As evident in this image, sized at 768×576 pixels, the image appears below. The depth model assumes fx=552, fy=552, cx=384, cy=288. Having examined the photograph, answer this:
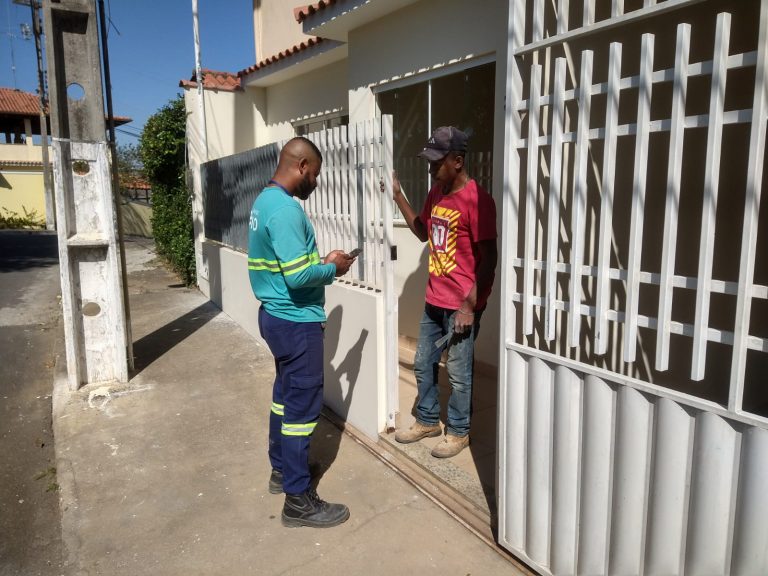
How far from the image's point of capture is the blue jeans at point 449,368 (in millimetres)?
3340

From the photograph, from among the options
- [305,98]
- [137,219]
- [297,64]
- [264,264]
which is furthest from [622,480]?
[137,219]

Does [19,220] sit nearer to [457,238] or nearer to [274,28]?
[274,28]

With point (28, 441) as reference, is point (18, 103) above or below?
above

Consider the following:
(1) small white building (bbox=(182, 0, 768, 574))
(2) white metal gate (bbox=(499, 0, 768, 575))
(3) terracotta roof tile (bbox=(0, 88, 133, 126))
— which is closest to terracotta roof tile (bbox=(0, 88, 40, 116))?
(3) terracotta roof tile (bbox=(0, 88, 133, 126))

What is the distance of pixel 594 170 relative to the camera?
2.69 m

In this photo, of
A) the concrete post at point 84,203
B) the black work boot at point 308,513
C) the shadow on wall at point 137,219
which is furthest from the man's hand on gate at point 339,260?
the shadow on wall at point 137,219

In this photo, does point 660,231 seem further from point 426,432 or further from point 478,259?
point 426,432

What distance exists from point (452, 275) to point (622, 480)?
1.54 m

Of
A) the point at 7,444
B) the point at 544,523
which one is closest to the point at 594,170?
the point at 544,523

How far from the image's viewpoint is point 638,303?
219cm

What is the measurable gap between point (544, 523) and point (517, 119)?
68.4 inches

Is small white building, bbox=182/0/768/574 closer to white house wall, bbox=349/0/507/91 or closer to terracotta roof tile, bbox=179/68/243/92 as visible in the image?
white house wall, bbox=349/0/507/91

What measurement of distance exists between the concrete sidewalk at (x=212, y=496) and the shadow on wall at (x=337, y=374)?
0.10 ft

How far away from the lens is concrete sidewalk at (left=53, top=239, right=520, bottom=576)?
2688 millimetres
